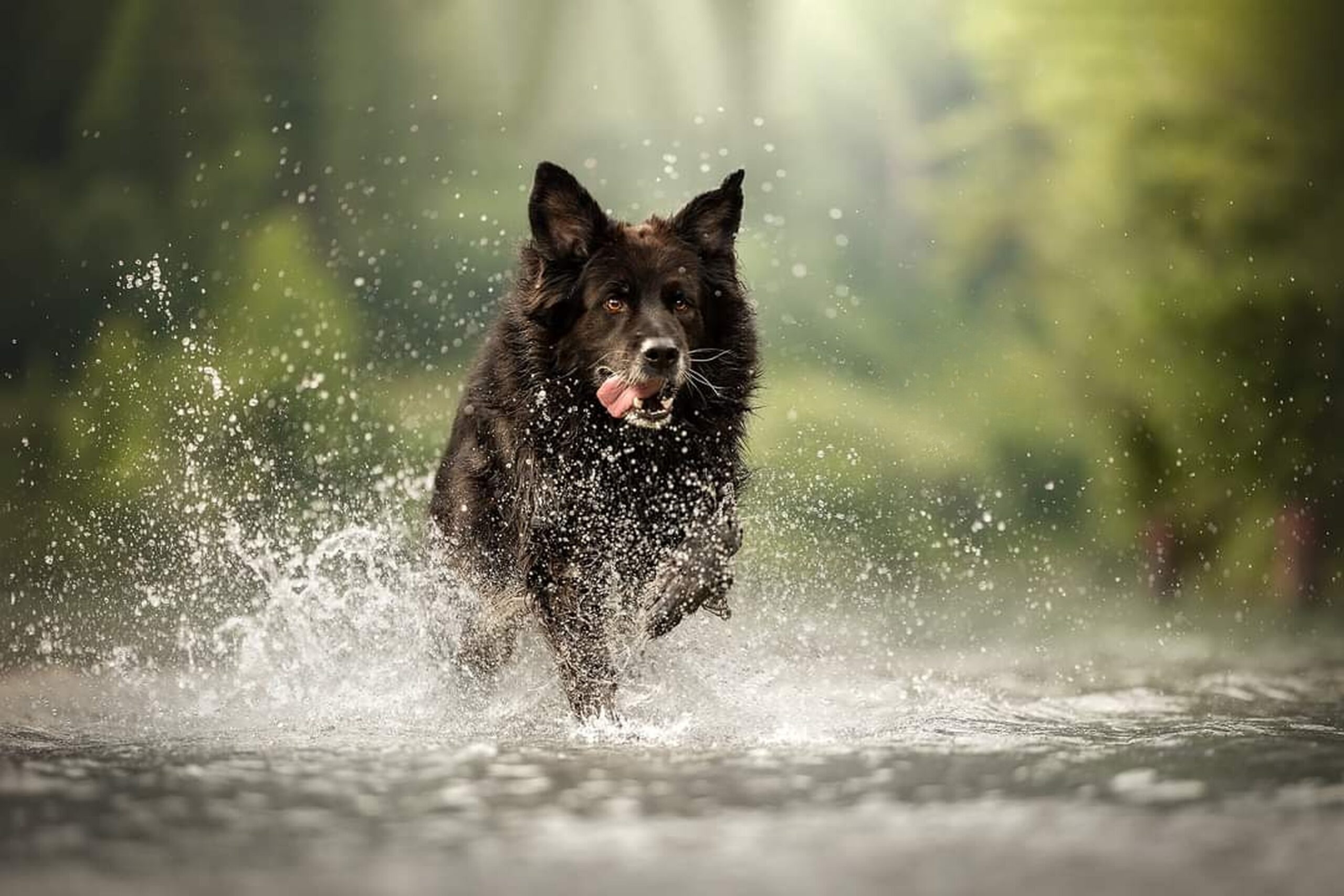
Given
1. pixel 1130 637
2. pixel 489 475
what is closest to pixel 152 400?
pixel 489 475

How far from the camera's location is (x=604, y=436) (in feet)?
17.4

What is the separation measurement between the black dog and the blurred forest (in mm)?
2141

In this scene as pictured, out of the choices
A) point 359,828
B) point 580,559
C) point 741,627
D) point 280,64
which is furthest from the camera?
point 280,64

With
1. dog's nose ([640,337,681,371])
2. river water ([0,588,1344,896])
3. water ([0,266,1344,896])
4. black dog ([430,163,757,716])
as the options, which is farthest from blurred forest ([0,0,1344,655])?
dog's nose ([640,337,681,371])

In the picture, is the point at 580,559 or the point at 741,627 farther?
the point at 741,627

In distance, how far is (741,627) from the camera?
261 inches

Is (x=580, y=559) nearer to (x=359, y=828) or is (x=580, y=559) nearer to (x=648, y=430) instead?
(x=648, y=430)

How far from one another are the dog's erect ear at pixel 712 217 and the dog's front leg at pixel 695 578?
1001 millimetres

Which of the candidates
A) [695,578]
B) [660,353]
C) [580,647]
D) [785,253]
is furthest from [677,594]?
[785,253]

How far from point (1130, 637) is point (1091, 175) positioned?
3.91 m

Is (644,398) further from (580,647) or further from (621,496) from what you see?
(580,647)

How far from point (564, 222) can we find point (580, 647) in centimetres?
149

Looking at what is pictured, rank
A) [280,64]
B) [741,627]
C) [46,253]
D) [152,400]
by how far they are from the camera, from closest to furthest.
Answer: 1. [741,627]
2. [152,400]
3. [46,253]
4. [280,64]

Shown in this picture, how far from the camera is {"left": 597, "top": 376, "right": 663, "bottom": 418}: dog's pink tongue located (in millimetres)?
5027
